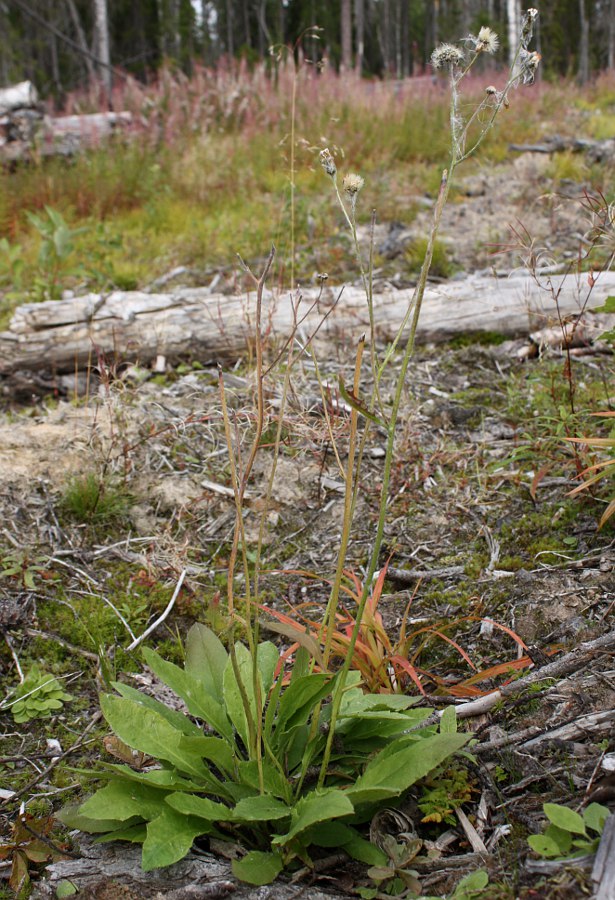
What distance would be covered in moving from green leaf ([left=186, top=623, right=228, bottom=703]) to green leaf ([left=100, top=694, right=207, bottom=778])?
245 millimetres

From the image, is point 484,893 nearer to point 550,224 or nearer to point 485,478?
point 485,478

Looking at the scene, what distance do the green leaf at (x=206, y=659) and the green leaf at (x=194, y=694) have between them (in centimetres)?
9

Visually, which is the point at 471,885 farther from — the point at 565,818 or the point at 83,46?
the point at 83,46

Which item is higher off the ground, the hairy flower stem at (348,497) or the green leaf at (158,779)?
the hairy flower stem at (348,497)

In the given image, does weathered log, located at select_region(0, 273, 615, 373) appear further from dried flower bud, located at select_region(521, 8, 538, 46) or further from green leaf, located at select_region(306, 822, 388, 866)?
green leaf, located at select_region(306, 822, 388, 866)

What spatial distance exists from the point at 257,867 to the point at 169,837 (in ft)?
0.67

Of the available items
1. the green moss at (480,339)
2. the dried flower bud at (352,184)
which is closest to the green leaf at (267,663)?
the dried flower bud at (352,184)

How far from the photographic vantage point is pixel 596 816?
55.4 inches

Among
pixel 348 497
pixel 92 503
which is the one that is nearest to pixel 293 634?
pixel 348 497

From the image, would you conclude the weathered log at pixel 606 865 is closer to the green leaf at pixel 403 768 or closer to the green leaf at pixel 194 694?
the green leaf at pixel 403 768

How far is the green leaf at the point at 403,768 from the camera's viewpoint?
1.52 m

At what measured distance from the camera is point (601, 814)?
141 cm

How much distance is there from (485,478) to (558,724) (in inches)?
57.7

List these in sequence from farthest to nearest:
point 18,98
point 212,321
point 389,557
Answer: point 18,98 < point 212,321 < point 389,557
